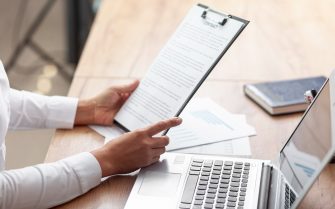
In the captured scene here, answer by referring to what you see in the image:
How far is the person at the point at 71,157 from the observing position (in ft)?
3.77

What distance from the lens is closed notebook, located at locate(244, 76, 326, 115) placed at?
57.8 inches

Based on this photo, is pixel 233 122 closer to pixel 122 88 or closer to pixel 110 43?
pixel 122 88

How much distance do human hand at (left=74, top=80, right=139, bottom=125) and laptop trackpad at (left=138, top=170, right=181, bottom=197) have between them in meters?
0.27

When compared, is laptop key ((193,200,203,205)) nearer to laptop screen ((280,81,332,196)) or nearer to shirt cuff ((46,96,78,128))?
laptop screen ((280,81,332,196))

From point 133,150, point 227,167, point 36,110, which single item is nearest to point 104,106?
point 36,110

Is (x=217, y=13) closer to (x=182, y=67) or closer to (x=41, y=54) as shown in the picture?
(x=182, y=67)

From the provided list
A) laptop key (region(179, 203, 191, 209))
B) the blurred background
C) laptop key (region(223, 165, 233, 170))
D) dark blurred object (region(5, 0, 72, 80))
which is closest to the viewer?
laptop key (region(179, 203, 191, 209))

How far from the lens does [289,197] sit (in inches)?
41.8

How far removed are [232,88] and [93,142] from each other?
44 centimetres

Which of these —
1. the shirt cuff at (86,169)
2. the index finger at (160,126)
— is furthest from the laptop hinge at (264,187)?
the shirt cuff at (86,169)

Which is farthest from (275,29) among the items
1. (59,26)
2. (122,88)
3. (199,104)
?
(59,26)

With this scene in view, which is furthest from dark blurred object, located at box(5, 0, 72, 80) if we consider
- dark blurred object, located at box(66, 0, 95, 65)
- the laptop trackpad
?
the laptop trackpad

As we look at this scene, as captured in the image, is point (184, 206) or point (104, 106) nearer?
point (184, 206)

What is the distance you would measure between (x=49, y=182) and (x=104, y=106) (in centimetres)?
35
